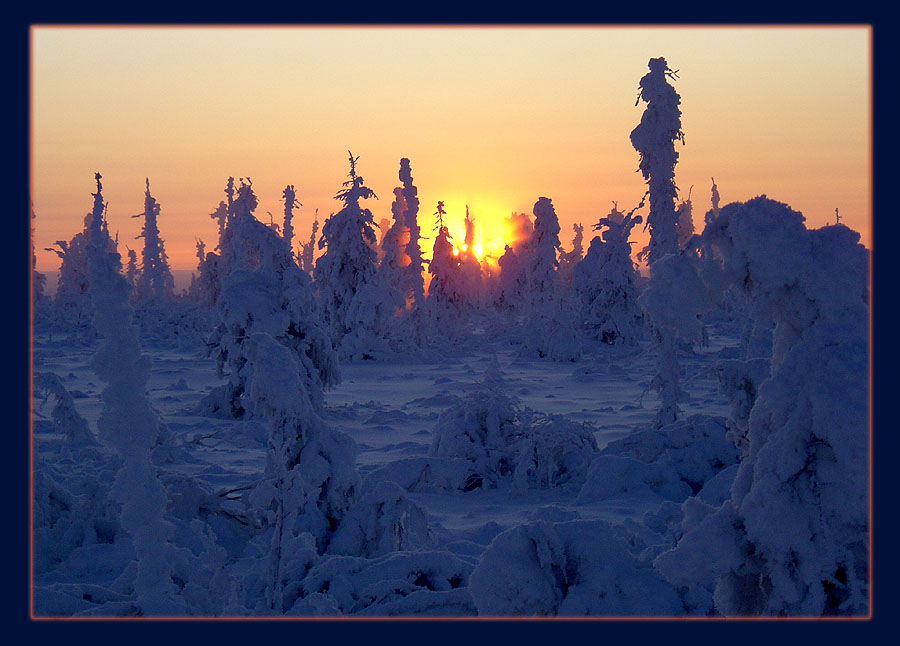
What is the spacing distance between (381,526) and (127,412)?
160 inches

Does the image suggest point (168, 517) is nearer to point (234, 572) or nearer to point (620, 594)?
point (234, 572)

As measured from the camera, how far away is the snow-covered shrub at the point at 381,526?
287 inches

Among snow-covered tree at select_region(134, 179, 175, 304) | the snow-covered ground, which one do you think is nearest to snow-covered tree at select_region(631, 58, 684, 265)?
the snow-covered ground

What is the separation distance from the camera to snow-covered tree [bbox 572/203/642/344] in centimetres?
3209

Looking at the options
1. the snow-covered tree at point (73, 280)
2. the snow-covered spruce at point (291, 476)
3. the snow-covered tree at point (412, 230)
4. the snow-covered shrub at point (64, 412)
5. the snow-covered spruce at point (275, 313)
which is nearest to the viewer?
the snow-covered spruce at point (291, 476)

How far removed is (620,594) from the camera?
4.47m

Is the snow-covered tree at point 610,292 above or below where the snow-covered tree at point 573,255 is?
below

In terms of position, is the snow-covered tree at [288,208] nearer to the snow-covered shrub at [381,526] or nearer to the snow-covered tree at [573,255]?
the snow-covered tree at [573,255]

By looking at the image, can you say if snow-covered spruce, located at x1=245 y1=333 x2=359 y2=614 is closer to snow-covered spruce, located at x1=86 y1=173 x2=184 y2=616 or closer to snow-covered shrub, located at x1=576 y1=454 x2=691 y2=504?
snow-covered spruce, located at x1=86 y1=173 x2=184 y2=616

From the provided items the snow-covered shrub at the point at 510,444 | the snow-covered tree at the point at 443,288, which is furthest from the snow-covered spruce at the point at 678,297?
the snow-covered tree at the point at 443,288

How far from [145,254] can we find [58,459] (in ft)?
169

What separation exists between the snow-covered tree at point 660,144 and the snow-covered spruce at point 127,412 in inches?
568

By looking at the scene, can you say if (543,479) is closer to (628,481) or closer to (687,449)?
(628,481)

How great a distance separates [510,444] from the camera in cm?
1152
